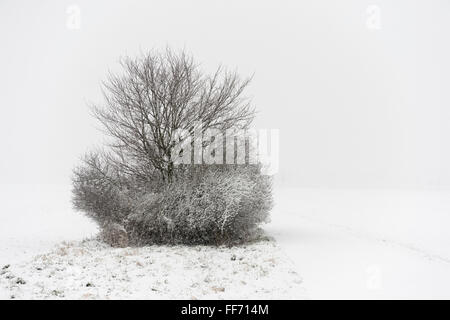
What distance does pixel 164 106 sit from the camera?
18.7 m

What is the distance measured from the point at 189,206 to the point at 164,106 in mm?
5282

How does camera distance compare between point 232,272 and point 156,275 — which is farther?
point 232,272

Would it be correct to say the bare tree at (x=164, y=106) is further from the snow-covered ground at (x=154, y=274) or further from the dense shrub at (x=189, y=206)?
the snow-covered ground at (x=154, y=274)

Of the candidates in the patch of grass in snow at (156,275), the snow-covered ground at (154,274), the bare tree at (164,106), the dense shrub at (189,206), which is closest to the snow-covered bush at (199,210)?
the dense shrub at (189,206)

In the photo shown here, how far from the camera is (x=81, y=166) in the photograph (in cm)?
2116

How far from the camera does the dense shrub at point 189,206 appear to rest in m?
16.9

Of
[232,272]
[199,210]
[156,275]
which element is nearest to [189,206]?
[199,210]

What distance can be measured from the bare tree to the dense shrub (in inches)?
57.2

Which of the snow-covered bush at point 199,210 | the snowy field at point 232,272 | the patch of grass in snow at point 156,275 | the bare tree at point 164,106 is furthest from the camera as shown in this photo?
the bare tree at point 164,106

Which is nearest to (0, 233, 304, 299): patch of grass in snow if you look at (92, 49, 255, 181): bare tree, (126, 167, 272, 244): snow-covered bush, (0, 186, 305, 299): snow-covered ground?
(0, 186, 305, 299): snow-covered ground

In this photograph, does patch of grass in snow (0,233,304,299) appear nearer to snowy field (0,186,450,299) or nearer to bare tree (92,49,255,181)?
snowy field (0,186,450,299)

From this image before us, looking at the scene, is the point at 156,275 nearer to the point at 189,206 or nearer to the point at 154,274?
the point at 154,274

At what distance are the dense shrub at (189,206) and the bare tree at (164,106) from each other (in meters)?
1.45
